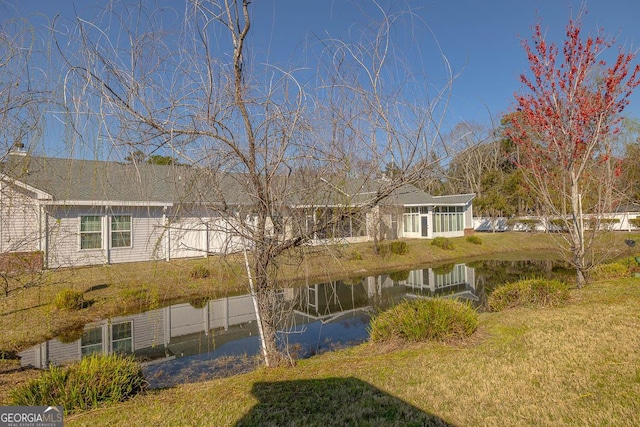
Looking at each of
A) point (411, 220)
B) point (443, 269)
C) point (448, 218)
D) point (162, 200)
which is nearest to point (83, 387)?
point (162, 200)

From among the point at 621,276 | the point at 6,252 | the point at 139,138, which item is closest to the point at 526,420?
the point at 139,138

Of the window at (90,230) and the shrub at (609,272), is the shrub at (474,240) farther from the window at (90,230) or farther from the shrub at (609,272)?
the window at (90,230)

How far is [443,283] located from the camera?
1472cm

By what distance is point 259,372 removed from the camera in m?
4.71

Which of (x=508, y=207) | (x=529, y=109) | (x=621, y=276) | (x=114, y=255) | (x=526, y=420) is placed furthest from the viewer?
(x=508, y=207)

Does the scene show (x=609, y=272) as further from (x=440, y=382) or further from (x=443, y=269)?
(x=440, y=382)

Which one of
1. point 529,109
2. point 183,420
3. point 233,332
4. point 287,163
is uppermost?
point 529,109

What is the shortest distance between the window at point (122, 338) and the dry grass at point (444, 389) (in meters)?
3.64

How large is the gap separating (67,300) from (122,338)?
2530mm

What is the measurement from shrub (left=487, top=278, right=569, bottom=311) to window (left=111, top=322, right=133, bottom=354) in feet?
24.0

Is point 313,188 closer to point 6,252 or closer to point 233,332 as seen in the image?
point 6,252

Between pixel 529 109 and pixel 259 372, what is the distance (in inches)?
329

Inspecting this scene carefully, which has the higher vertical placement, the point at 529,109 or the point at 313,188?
the point at 529,109

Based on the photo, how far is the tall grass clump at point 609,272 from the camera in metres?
10.3
